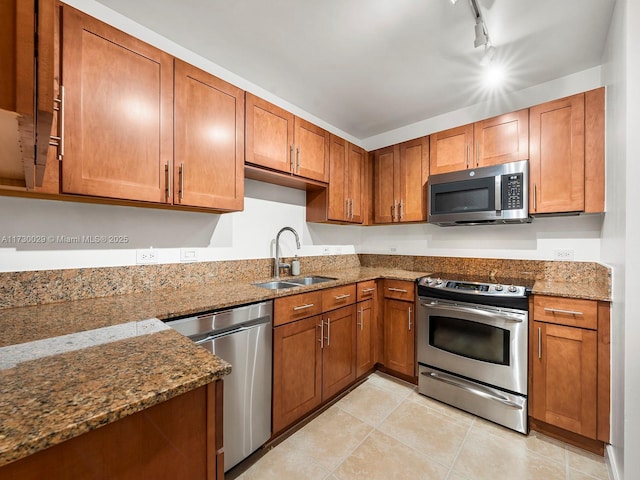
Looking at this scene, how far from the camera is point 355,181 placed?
2.93 m

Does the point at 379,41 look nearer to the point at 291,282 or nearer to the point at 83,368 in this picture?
the point at 291,282

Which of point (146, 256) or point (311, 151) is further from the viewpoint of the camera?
point (311, 151)

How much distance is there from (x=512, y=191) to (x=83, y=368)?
2634 millimetres

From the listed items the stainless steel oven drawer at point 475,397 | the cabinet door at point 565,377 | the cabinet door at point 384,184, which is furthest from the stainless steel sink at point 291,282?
the cabinet door at point 565,377

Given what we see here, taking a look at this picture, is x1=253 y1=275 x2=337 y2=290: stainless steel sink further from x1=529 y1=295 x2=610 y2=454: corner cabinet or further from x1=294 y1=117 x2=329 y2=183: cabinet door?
x1=529 y1=295 x2=610 y2=454: corner cabinet

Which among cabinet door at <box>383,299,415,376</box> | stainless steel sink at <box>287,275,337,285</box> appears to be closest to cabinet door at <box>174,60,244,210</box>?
Result: stainless steel sink at <box>287,275,337,285</box>

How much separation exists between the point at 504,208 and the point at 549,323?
0.87 meters

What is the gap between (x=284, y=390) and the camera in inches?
71.1

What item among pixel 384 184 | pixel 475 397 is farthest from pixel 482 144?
pixel 475 397

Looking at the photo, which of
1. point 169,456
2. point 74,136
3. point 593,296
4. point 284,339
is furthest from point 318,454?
point 74,136

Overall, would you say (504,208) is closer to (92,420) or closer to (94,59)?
(92,420)

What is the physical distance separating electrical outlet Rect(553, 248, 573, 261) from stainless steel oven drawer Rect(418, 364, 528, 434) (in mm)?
1131

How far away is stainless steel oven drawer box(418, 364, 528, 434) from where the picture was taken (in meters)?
1.90

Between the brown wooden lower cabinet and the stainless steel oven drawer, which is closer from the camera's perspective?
the brown wooden lower cabinet
